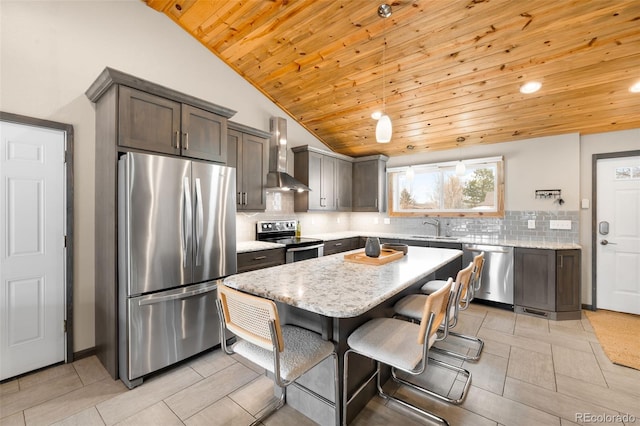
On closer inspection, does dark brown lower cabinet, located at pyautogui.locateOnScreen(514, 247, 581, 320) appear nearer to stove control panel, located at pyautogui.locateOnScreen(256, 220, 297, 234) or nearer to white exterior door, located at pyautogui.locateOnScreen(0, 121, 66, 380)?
stove control panel, located at pyautogui.locateOnScreen(256, 220, 297, 234)

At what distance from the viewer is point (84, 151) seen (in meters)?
2.61

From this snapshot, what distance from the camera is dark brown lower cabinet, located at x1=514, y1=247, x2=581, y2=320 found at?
3.51 meters

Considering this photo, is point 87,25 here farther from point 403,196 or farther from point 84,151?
point 403,196

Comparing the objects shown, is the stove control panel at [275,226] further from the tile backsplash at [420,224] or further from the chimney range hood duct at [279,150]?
the chimney range hood duct at [279,150]

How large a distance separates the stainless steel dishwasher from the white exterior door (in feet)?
15.8

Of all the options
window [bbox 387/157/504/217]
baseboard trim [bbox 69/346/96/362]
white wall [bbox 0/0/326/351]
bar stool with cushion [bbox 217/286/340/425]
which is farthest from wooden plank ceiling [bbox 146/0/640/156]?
baseboard trim [bbox 69/346/96/362]

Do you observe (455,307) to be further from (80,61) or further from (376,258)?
(80,61)

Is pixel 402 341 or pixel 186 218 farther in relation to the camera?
pixel 186 218

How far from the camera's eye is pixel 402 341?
1617 mm

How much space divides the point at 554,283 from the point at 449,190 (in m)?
1.98

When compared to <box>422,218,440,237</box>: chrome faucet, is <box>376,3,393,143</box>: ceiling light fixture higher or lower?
higher

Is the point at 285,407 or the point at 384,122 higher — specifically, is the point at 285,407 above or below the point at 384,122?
below

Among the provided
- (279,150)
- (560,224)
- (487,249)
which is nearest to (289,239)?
(279,150)

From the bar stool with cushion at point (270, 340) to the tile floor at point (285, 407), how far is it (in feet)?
1.49
